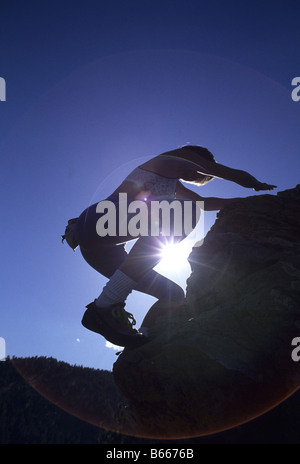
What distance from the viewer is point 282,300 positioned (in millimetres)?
3141

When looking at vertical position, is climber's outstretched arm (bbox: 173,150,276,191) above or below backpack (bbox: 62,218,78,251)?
above

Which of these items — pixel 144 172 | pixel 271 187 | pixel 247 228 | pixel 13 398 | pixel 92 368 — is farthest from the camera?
pixel 92 368

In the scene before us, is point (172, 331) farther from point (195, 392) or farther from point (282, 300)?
point (282, 300)

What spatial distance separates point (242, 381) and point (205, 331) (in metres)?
0.61

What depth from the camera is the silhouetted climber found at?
269cm

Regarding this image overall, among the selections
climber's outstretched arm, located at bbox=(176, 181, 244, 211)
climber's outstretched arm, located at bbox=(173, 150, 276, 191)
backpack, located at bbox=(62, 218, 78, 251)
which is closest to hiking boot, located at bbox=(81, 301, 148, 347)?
backpack, located at bbox=(62, 218, 78, 251)

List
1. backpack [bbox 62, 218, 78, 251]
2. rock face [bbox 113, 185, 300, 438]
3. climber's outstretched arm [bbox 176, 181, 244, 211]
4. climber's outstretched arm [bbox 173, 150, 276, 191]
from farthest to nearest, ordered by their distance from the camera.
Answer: climber's outstretched arm [bbox 176, 181, 244, 211]
backpack [bbox 62, 218, 78, 251]
climber's outstretched arm [bbox 173, 150, 276, 191]
rock face [bbox 113, 185, 300, 438]

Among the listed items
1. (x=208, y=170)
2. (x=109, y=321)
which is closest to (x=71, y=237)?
(x=109, y=321)

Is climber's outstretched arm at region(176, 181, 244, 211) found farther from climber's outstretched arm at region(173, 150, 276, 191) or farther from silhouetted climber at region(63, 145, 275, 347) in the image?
climber's outstretched arm at region(173, 150, 276, 191)

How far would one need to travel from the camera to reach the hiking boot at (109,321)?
2.69 meters

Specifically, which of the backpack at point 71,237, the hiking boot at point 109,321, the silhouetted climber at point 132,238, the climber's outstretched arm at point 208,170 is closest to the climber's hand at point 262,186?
the silhouetted climber at point 132,238

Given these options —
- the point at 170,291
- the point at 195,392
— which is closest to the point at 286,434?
the point at 195,392

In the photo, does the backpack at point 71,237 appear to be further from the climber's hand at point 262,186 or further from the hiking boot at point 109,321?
the climber's hand at point 262,186

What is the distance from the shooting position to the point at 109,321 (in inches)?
106
